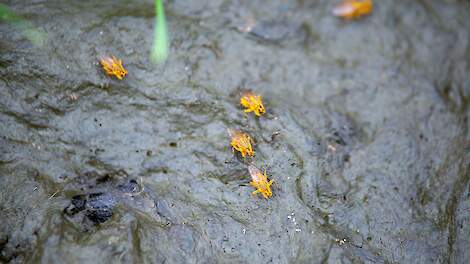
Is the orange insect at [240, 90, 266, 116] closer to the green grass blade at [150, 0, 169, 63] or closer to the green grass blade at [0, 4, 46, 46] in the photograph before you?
the green grass blade at [150, 0, 169, 63]

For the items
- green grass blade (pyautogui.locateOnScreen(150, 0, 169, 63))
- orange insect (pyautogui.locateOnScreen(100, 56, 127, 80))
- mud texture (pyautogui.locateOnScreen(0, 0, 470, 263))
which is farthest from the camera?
green grass blade (pyautogui.locateOnScreen(150, 0, 169, 63))

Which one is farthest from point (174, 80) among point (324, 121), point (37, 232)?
point (37, 232)

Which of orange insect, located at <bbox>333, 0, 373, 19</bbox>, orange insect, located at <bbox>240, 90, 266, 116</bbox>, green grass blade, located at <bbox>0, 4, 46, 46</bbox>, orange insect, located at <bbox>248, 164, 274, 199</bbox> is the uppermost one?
green grass blade, located at <bbox>0, 4, 46, 46</bbox>


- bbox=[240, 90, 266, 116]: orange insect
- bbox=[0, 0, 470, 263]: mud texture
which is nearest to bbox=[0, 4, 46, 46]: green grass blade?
bbox=[0, 0, 470, 263]: mud texture

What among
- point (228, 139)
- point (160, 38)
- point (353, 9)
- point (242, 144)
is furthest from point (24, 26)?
point (353, 9)

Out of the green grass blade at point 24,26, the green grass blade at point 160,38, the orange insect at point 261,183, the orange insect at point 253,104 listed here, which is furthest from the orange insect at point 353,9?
the green grass blade at point 24,26

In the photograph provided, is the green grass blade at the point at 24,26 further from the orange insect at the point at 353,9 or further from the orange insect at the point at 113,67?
the orange insect at the point at 353,9

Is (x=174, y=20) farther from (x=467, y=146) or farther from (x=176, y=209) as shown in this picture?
(x=467, y=146)

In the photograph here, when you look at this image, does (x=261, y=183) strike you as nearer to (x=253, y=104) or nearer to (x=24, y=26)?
(x=253, y=104)
